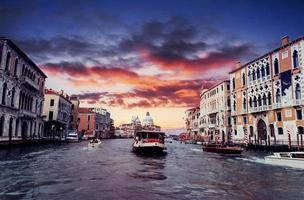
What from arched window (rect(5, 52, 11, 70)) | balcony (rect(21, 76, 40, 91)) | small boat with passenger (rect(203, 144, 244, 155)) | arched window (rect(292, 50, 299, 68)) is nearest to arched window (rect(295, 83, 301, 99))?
arched window (rect(292, 50, 299, 68))

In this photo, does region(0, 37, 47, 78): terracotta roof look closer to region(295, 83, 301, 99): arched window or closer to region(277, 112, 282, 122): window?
region(295, 83, 301, 99): arched window

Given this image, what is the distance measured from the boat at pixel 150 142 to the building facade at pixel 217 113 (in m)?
23.4

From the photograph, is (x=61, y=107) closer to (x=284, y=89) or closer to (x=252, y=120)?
(x=252, y=120)

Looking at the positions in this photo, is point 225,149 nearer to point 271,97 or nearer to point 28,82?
point 271,97

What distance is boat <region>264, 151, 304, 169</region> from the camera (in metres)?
18.2

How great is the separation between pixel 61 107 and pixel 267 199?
187ft

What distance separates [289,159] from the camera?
61.7 feet

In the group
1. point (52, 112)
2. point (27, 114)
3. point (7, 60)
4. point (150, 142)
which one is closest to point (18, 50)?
point (7, 60)

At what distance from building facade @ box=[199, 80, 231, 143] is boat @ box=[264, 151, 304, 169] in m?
30.7

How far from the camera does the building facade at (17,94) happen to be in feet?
99.6

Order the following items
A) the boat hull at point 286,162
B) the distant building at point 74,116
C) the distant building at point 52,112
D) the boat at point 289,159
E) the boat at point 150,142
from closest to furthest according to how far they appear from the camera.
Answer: the boat hull at point 286,162, the boat at point 289,159, the boat at point 150,142, the distant building at point 52,112, the distant building at point 74,116

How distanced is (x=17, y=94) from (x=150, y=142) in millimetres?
18388

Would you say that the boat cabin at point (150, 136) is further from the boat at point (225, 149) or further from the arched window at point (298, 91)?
the arched window at point (298, 91)

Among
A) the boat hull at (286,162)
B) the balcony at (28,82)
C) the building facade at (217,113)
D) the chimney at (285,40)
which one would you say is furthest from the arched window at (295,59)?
the balcony at (28,82)
